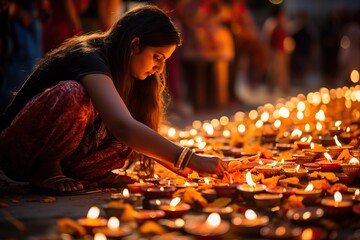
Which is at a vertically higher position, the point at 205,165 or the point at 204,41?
the point at 204,41

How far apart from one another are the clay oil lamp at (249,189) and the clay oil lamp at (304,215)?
0.39m

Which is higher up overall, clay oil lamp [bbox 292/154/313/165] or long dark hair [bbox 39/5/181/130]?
long dark hair [bbox 39/5/181/130]

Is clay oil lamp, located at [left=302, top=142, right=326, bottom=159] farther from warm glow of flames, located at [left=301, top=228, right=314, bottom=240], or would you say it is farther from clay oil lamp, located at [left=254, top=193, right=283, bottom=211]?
warm glow of flames, located at [left=301, top=228, right=314, bottom=240]

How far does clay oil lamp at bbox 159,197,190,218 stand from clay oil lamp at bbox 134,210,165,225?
0.04m

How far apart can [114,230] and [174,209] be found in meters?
0.50

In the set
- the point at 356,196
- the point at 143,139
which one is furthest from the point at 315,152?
the point at 143,139

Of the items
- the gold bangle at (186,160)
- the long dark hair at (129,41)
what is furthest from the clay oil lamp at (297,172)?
the long dark hair at (129,41)

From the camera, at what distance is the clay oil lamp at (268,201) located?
371 cm

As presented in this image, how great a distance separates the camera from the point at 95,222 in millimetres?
3252

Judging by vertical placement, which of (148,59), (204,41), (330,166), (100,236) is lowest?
(100,236)

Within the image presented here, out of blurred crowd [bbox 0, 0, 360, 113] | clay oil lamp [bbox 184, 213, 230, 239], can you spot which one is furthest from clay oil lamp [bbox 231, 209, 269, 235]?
blurred crowd [bbox 0, 0, 360, 113]

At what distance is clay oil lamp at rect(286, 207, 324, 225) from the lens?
3.30 meters

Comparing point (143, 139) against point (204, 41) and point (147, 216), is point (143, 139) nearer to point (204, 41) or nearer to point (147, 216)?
point (147, 216)

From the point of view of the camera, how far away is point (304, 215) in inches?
131
